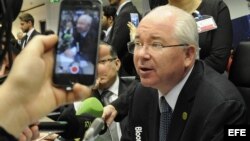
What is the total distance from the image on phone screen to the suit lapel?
0.88 metres

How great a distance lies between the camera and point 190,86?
1813 mm

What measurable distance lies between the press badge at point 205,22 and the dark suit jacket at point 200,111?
0.79m

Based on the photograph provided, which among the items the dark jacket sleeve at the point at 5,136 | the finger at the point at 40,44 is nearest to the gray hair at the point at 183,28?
the finger at the point at 40,44

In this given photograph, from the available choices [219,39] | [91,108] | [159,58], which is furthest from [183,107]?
[219,39]

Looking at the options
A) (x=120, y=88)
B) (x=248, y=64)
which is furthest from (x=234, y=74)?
(x=120, y=88)

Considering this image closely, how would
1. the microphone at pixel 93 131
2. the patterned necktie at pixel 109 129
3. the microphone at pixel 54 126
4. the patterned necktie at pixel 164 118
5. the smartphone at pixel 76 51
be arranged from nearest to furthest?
the smartphone at pixel 76 51
the microphone at pixel 93 131
the microphone at pixel 54 126
the patterned necktie at pixel 164 118
the patterned necktie at pixel 109 129

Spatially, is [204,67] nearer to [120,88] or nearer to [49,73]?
[120,88]

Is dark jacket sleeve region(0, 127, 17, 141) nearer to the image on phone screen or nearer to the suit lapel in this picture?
the image on phone screen

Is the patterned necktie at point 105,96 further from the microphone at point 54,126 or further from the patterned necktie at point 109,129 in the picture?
the microphone at point 54,126

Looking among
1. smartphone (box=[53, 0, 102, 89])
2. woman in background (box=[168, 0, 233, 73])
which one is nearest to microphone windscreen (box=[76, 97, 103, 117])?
smartphone (box=[53, 0, 102, 89])

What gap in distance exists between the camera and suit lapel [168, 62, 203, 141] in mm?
1731

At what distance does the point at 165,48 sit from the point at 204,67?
0.19 meters

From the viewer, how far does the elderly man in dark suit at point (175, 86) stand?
173cm

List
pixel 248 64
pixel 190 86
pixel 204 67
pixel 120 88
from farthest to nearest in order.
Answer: pixel 248 64
pixel 120 88
pixel 204 67
pixel 190 86
